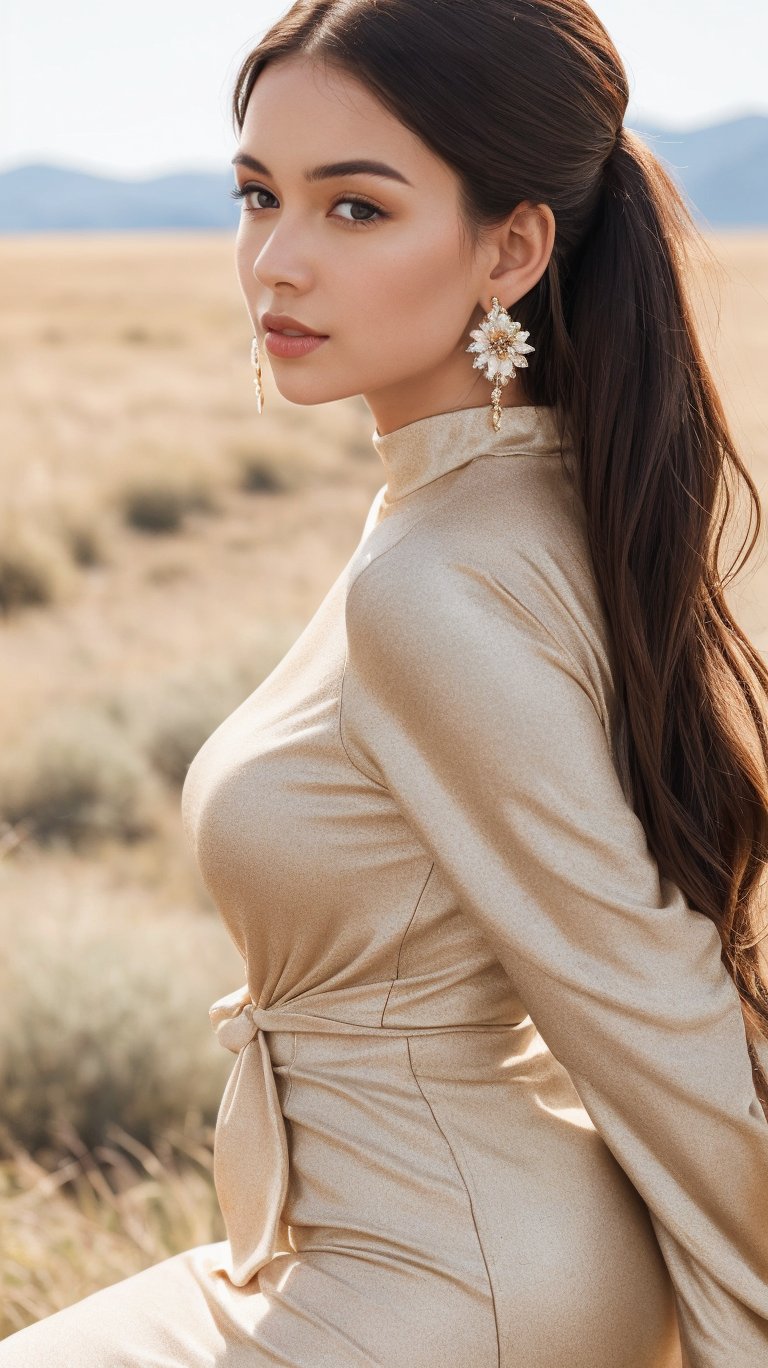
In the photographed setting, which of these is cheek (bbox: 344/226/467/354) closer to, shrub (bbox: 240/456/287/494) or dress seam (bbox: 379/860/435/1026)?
dress seam (bbox: 379/860/435/1026)

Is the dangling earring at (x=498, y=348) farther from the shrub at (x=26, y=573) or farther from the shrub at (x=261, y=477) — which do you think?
the shrub at (x=261, y=477)

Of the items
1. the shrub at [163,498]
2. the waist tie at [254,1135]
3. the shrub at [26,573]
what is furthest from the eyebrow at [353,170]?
the shrub at [163,498]

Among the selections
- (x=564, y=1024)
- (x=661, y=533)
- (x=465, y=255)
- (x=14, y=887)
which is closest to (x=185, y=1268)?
(x=564, y=1024)

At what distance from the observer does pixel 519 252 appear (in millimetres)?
1611

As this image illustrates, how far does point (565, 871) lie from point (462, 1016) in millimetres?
263

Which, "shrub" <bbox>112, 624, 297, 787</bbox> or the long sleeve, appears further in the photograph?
"shrub" <bbox>112, 624, 297, 787</bbox>

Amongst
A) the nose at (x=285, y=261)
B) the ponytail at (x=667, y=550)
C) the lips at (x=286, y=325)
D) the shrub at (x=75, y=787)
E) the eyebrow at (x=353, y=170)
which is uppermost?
the eyebrow at (x=353, y=170)

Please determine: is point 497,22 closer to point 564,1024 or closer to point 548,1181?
point 564,1024

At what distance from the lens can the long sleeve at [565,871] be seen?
1352mm

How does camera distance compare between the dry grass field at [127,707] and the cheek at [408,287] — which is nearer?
the cheek at [408,287]

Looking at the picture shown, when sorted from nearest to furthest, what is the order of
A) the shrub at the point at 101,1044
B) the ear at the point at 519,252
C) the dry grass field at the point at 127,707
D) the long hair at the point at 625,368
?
the long hair at the point at 625,368, the ear at the point at 519,252, the dry grass field at the point at 127,707, the shrub at the point at 101,1044

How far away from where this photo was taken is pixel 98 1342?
1443mm

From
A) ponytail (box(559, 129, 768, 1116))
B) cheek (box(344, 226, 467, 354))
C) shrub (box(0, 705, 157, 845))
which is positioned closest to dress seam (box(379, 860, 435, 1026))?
ponytail (box(559, 129, 768, 1116))

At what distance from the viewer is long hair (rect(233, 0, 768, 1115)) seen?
4.85 feet
